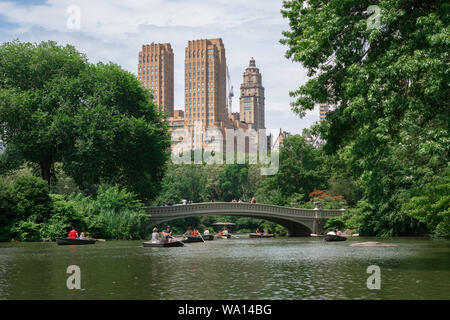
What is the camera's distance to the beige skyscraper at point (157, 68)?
176 metres

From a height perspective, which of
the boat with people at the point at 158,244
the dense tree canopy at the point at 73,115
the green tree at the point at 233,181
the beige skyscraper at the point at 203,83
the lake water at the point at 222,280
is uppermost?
the beige skyscraper at the point at 203,83

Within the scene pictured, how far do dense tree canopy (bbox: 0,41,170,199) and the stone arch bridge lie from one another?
3803mm

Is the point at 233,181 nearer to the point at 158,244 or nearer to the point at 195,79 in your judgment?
the point at 158,244

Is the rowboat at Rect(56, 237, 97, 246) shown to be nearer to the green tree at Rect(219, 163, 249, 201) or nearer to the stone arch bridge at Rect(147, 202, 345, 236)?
the stone arch bridge at Rect(147, 202, 345, 236)

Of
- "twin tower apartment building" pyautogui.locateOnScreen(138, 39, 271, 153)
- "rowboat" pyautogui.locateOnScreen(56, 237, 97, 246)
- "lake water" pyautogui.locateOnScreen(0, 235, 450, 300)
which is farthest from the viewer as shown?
"twin tower apartment building" pyautogui.locateOnScreen(138, 39, 271, 153)

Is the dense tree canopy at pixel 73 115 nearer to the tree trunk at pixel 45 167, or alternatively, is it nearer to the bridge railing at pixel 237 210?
the tree trunk at pixel 45 167

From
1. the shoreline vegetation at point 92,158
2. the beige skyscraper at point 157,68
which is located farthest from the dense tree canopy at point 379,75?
the beige skyscraper at point 157,68

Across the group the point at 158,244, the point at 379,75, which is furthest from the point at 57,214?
the point at 379,75

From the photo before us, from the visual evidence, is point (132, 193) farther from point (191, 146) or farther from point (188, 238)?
point (191, 146)

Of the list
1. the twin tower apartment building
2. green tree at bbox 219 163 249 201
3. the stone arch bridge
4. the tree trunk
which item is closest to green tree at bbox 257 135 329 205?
the stone arch bridge

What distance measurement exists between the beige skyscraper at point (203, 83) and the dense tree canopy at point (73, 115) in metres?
128

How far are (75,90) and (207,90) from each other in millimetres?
135448

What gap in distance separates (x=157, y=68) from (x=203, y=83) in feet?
50.7

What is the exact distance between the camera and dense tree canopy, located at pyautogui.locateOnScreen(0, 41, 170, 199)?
130 ft
